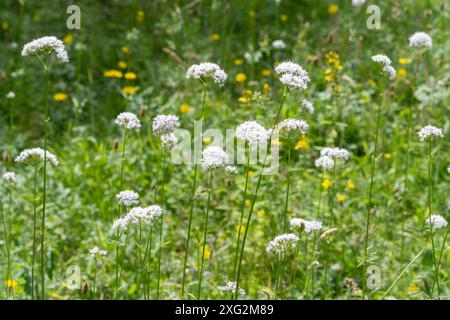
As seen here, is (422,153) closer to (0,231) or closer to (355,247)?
(355,247)

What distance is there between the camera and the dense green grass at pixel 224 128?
3588 millimetres

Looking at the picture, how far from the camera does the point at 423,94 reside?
186 inches

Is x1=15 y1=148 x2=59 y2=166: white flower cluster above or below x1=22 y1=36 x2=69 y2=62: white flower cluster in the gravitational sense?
below

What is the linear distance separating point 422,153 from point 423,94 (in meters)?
0.49

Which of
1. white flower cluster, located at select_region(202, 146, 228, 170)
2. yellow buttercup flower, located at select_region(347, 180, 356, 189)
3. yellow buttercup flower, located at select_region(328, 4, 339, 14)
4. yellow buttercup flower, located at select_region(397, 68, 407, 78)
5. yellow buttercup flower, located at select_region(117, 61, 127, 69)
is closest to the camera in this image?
white flower cluster, located at select_region(202, 146, 228, 170)

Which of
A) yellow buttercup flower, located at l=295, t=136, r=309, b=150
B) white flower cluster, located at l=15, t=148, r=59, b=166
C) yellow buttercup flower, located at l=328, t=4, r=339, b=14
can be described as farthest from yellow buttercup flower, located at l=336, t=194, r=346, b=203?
yellow buttercup flower, located at l=328, t=4, r=339, b=14

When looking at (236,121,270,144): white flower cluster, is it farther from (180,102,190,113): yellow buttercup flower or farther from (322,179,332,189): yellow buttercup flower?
(180,102,190,113): yellow buttercup flower

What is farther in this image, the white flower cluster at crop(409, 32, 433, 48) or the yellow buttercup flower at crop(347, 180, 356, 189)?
the yellow buttercup flower at crop(347, 180, 356, 189)

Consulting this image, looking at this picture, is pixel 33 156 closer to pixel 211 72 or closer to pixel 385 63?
pixel 211 72

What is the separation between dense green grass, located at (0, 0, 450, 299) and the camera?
3588mm

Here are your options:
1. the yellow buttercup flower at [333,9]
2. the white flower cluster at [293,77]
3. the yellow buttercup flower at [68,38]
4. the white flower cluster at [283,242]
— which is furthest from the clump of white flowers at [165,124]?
the yellow buttercup flower at [333,9]

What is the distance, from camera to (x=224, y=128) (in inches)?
183

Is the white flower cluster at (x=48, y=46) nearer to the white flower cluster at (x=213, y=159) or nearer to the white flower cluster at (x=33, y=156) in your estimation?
the white flower cluster at (x=33, y=156)
